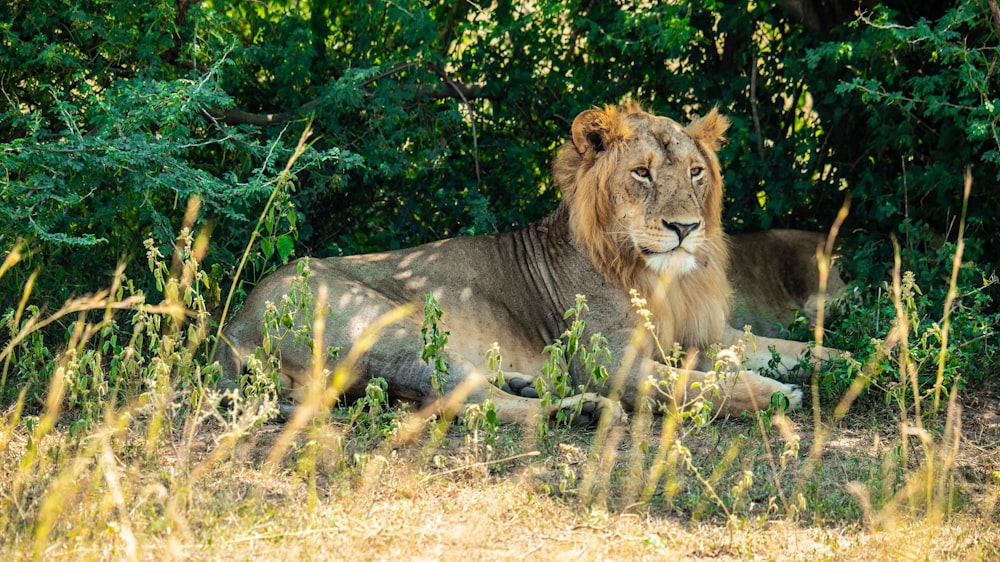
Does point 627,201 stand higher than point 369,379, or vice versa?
point 627,201

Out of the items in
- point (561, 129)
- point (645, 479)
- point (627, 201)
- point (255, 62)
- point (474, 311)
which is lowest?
point (645, 479)

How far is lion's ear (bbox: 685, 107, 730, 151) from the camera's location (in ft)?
16.8

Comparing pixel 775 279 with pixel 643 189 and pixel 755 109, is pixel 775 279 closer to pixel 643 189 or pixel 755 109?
pixel 755 109

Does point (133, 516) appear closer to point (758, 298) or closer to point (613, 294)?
point (613, 294)

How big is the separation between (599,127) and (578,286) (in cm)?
75

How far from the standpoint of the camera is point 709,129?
516cm

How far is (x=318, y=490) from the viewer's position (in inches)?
137

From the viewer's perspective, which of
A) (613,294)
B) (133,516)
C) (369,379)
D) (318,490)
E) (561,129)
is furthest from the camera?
(561,129)

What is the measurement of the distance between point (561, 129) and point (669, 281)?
1912 mm

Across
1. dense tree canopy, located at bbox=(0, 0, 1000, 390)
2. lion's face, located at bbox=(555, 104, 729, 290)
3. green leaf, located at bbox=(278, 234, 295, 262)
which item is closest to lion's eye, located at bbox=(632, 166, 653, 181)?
lion's face, located at bbox=(555, 104, 729, 290)

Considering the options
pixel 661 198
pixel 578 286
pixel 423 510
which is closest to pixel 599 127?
pixel 661 198

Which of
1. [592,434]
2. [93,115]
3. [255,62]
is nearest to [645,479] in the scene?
[592,434]

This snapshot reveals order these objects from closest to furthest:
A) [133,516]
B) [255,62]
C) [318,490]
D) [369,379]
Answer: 1. [133,516]
2. [318,490]
3. [369,379]
4. [255,62]

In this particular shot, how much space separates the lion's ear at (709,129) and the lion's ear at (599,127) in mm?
390
